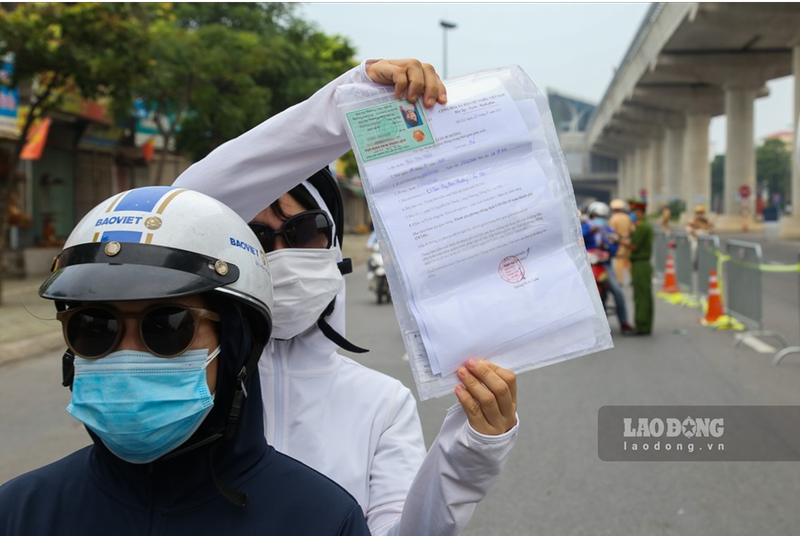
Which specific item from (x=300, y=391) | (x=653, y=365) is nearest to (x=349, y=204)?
(x=653, y=365)

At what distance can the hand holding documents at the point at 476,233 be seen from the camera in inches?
63.1

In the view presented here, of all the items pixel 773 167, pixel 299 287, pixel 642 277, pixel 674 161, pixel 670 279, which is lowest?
pixel 773 167

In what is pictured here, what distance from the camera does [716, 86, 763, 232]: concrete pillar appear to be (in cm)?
4503

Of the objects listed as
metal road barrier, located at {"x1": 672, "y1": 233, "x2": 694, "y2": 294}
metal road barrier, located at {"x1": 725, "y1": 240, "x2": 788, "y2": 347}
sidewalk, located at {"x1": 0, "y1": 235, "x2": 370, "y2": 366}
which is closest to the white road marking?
metal road barrier, located at {"x1": 725, "y1": 240, "x2": 788, "y2": 347}

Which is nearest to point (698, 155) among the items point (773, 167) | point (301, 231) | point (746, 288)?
point (746, 288)

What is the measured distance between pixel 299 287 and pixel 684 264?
15766 mm

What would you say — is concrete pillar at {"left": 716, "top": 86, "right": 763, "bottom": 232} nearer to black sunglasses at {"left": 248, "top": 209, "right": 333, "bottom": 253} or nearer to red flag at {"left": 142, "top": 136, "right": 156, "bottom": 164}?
red flag at {"left": 142, "top": 136, "right": 156, "bottom": 164}

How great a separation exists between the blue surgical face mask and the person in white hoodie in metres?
0.48

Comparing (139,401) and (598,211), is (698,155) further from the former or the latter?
(139,401)

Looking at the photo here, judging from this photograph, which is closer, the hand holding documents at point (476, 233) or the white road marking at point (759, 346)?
the hand holding documents at point (476, 233)

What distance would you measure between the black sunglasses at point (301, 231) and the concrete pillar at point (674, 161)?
216 feet

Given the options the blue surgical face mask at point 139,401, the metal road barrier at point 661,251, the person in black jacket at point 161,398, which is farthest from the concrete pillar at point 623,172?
the blue surgical face mask at point 139,401

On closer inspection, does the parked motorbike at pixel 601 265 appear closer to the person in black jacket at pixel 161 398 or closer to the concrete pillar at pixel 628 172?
the person in black jacket at pixel 161 398

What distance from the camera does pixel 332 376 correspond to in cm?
217
